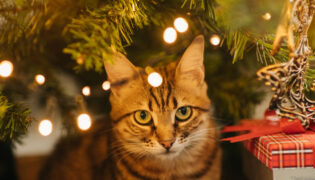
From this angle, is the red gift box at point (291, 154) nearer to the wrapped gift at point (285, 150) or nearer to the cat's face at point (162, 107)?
the wrapped gift at point (285, 150)

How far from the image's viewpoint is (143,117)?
62 centimetres

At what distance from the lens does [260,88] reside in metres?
0.86

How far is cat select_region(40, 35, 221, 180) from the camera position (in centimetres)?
60

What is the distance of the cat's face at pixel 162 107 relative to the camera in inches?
23.3

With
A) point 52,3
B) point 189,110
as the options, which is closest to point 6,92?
point 52,3

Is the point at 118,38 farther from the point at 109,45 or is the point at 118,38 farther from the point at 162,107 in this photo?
the point at 162,107

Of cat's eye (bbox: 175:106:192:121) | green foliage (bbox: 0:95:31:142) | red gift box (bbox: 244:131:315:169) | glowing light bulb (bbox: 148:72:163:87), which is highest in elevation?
glowing light bulb (bbox: 148:72:163:87)

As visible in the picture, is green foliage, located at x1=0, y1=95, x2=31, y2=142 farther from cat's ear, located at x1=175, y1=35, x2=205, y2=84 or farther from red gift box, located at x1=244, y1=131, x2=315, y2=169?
red gift box, located at x1=244, y1=131, x2=315, y2=169

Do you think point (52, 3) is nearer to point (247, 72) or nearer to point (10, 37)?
point (10, 37)

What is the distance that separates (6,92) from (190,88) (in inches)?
17.1

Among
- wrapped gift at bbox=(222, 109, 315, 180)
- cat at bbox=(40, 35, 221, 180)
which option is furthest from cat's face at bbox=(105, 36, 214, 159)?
wrapped gift at bbox=(222, 109, 315, 180)

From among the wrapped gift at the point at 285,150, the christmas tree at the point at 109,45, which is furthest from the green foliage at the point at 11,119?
the wrapped gift at the point at 285,150

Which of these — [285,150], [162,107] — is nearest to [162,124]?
[162,107]

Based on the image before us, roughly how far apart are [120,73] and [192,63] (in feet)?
0.55
